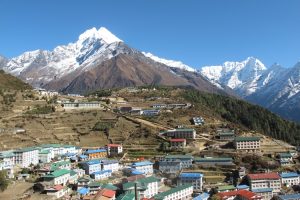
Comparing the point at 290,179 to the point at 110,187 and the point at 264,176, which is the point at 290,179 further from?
the point at 110,187

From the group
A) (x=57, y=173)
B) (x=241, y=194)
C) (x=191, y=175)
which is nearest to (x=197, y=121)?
(x=191, y=175)

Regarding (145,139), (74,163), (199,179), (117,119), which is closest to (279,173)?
(199,179)

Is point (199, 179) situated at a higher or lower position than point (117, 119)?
lower

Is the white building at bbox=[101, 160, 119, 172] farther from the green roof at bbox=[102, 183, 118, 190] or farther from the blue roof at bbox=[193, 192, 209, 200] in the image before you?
the blue roof at bbox=[193, 192, 209, 200]

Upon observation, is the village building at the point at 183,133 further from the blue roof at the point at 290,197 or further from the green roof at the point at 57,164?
the blue roof at the point at 290,197

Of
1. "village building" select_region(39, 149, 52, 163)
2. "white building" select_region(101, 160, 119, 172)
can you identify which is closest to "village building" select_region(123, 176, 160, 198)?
"white building" select_region(101, 160, 119, 172)

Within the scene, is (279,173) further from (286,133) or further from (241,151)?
(286,133)

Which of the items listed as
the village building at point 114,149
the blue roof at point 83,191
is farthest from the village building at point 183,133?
the blue roof at point 83,191
